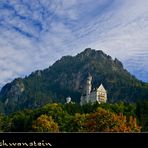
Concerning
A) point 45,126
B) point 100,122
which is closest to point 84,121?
point 45,126

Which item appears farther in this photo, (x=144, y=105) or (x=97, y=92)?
(x=97, y=92)

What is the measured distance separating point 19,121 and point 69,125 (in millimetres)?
29377

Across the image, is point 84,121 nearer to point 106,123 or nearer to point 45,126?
point 45,126

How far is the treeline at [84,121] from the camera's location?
6347 centimetres

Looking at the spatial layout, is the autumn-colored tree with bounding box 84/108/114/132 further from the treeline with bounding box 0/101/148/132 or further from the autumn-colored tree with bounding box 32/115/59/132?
the autumn-colored tree with bounding box 32/115/59/132

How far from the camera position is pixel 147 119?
94.4 metres

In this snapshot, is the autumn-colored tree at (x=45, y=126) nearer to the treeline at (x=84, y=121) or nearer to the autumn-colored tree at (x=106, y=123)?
the treeline at (x=84, y=121)

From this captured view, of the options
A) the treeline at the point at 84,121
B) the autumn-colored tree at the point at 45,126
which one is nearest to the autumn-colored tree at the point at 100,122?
the treeline at the point at 84,121

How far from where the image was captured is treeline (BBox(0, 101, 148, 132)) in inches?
2499

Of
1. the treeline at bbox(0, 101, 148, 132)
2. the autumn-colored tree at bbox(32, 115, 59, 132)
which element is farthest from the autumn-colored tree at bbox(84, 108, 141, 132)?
the autumn-colored tree at bbox(32, 115, 59, 132)

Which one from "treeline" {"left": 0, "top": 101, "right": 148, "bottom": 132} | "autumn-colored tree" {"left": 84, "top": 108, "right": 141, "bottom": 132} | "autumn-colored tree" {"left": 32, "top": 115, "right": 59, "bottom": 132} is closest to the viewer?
"autumn-colored tree" {"left": 84, "top": 108, "right": 141, "bottom": 132}
